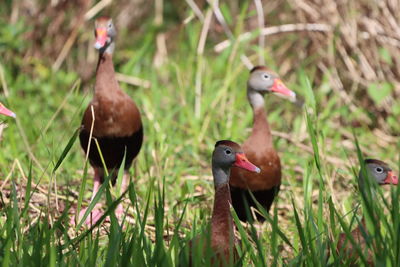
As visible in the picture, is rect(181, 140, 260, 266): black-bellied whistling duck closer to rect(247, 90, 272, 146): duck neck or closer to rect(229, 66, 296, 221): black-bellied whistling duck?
rect(229, 66, 296, 221): black-bellied whistling duck

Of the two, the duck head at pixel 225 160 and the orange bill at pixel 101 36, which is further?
the orange bill at pixel 101 36

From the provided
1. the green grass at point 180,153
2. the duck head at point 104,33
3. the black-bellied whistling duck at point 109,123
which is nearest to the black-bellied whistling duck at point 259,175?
the green grass at point 180,153

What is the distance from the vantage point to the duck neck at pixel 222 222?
132 inches

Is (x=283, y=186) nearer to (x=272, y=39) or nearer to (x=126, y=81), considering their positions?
(x=126, y=81)

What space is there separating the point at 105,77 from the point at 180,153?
1.13 m

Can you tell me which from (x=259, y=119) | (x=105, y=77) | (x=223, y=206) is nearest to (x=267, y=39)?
(x=259, y=119)

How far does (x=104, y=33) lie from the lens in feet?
16.6

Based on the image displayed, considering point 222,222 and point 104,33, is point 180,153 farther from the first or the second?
point 222,222

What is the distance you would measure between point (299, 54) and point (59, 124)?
7.25ft

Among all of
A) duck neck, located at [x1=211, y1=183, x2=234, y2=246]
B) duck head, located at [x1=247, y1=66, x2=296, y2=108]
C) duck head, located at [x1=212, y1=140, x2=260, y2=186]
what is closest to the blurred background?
duck head, located at [x1=247, y1=66, x2=296, y2=108]

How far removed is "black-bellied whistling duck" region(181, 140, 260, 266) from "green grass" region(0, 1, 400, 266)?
10cm

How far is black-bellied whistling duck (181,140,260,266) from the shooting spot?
329 cm

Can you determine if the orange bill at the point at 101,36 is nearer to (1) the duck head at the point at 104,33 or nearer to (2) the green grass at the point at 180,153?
(1) the duck head at the point at 104,33

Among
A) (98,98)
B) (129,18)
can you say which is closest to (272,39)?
(129,18)
